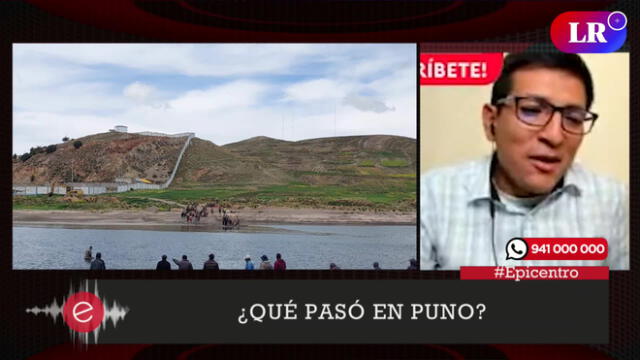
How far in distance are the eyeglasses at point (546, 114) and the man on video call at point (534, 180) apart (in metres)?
0.01

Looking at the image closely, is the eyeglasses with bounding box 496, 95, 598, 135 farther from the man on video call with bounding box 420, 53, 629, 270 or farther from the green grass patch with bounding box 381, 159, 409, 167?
the green grass patch with bounding box 381, 159, 409, 167

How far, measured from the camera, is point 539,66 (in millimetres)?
7988

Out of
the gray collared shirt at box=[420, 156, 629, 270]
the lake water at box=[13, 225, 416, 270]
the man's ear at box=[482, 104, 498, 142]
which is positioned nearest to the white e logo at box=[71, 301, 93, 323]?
the gray collared shirt at box=[420, 156, 629, 270]

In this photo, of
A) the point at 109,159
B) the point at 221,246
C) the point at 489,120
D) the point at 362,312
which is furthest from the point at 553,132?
the point at 109,159

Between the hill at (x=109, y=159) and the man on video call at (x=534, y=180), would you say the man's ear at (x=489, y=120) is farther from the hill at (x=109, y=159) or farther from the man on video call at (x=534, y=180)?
the hill at (x=109, y=159)

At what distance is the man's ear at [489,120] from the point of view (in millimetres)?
8062

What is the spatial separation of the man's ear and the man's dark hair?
0.36 feet

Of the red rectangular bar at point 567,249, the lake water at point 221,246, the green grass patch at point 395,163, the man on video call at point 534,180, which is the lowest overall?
Answer: the lake water at point 221,246

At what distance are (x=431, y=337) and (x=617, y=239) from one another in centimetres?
332

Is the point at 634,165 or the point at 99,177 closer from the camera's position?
the point at 634,165

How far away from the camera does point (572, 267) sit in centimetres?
785

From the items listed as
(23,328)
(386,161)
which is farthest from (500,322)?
(386,161)

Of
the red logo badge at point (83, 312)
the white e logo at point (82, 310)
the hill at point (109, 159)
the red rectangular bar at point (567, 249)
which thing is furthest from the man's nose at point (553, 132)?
the hill at point (109, 159)
